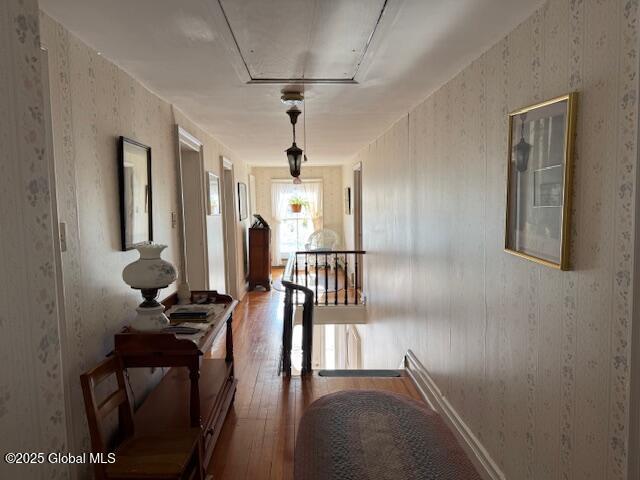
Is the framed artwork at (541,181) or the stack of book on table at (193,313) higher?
the framed artwork at (541,181)

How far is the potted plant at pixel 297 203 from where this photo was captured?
9.84m

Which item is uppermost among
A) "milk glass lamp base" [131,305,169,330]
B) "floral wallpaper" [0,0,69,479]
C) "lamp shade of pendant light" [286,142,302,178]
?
"lamp shade of pendant light" [286,142,302,178]

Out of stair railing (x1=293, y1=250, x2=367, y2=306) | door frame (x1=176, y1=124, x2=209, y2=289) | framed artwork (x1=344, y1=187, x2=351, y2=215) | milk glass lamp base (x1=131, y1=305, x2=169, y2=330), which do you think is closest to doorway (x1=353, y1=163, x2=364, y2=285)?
stair railing (x1=293, y1=250, x2=367, y2=306)

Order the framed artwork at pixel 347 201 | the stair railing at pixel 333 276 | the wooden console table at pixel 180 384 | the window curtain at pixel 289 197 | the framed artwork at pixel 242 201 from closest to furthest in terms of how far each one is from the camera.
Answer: the wooden console table at pixel 180 384 → the stair railing at pixel 333 276 → the framed artwork at pixel 242 201 → the framed artwork at pixel 347 201 → the window curtain at pixel 289 197

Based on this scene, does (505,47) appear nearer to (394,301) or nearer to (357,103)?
(357,103)

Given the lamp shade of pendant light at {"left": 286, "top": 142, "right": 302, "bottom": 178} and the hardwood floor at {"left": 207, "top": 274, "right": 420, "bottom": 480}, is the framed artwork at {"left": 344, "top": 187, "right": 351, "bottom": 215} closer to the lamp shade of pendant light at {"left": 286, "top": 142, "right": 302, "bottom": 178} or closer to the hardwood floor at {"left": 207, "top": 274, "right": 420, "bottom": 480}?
the hardwood floor at {"left": 207, "top": 274, "right": 420, "bottom": 480}

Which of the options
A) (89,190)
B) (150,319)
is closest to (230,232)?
(150,319)

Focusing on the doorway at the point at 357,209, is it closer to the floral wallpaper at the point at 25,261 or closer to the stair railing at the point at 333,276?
the stair railing at the point at 333,276

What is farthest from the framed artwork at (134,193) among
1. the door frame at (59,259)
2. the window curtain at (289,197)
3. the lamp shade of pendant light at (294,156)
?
the window curtain at (289,197)

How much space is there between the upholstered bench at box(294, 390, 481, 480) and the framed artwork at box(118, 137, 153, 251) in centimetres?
141

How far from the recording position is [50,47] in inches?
70.6

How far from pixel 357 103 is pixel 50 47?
84.9 inches

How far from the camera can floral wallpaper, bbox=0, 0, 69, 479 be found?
0.66 metres

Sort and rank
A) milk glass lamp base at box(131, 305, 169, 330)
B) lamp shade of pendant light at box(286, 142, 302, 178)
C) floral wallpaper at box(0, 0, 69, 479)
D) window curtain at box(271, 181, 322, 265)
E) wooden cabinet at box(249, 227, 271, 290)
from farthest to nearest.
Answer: window curtain at box(271, 181, 322, 265) < wooden cabinet at box(249, 227, 271, 290) < lamp shade of pendant light at box(286, 142, 302, 178) < milk glass lamp base at box(131, 305, 169, 330) < floral wallpaper at box(0, 0, 69, 479)
